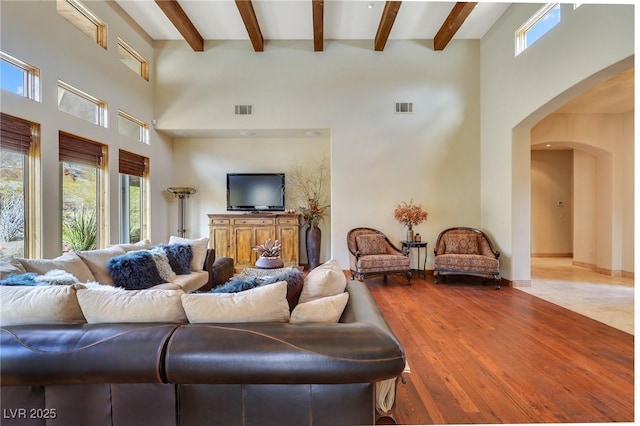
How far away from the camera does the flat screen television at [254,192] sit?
259 inches

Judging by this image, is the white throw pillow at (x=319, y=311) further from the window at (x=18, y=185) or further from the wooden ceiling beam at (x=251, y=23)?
the wooden ceiling beam at (x=251, y=23)

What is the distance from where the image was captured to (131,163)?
5.35 meters

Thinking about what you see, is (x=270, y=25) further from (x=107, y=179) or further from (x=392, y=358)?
(x=392, y=358)

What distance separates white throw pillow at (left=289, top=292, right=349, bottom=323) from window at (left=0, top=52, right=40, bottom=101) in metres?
3.94

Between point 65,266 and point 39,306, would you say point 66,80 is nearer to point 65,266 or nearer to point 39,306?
point 65,266

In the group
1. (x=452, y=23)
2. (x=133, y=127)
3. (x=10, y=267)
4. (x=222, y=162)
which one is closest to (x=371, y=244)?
(x=222, y=162)

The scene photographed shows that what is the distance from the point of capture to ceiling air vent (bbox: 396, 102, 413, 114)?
5969 mm

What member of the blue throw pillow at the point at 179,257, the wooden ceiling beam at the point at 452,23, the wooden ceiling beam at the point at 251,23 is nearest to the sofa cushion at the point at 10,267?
the blue throw pillow at the point at 179,257

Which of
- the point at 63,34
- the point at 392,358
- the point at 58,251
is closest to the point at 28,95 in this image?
the point at 63,34

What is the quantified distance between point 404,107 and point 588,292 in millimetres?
4325

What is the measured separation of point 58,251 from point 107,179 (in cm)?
136

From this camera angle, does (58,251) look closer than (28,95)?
No

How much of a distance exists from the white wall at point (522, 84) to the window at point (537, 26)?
A: 9 centimetres

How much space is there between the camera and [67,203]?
4098mm
